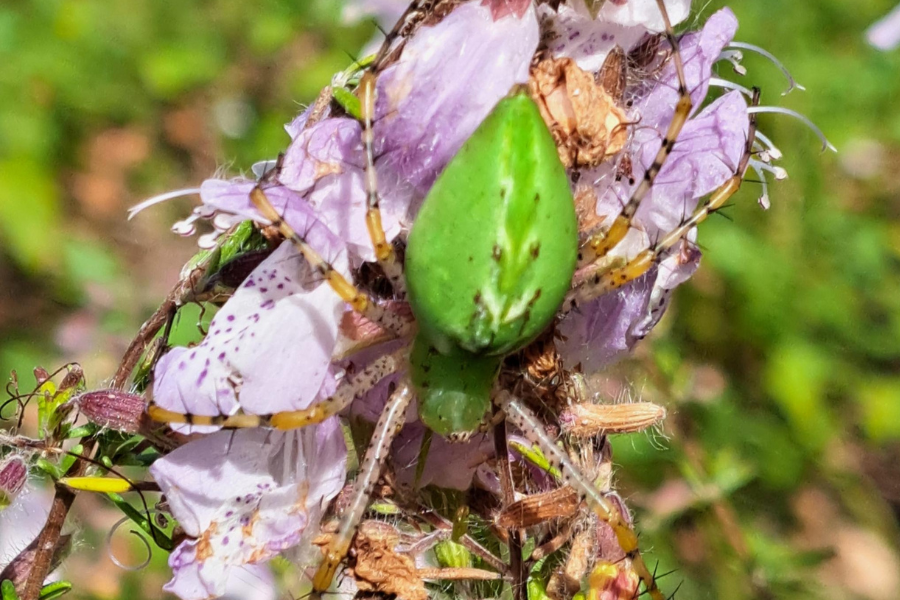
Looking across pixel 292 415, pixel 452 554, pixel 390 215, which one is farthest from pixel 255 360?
pixel 452 554

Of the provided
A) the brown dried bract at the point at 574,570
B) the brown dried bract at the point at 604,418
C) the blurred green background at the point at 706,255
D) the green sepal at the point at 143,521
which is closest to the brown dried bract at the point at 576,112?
the brown dried bract at the point at 604,418

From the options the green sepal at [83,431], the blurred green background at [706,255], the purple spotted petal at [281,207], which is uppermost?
the purple spotted petal at [281,207]

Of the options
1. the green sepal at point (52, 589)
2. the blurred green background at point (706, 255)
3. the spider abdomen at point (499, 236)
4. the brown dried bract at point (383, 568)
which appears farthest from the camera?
the blurred green background at point (706, 255)

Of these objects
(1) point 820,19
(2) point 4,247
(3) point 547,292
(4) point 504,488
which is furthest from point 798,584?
(2) point 4,247

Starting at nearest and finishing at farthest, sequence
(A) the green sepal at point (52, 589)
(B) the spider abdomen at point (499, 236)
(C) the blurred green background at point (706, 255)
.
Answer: (B) the spider abdomen at point (499, 236)
(A) the green sepal at point (52, 589)
(C) the blurred green background at point (706, 255)

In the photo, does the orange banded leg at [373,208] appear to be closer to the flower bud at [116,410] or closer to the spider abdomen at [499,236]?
the spider abdomen at [499,236]

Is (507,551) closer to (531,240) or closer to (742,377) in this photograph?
(531,240)

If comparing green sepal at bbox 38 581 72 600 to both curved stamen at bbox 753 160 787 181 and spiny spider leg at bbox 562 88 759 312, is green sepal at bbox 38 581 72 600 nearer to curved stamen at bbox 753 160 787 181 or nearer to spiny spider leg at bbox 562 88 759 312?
spiny spider leg at bbox 562 88 759 312

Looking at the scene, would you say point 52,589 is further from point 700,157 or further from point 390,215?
point 700,157
